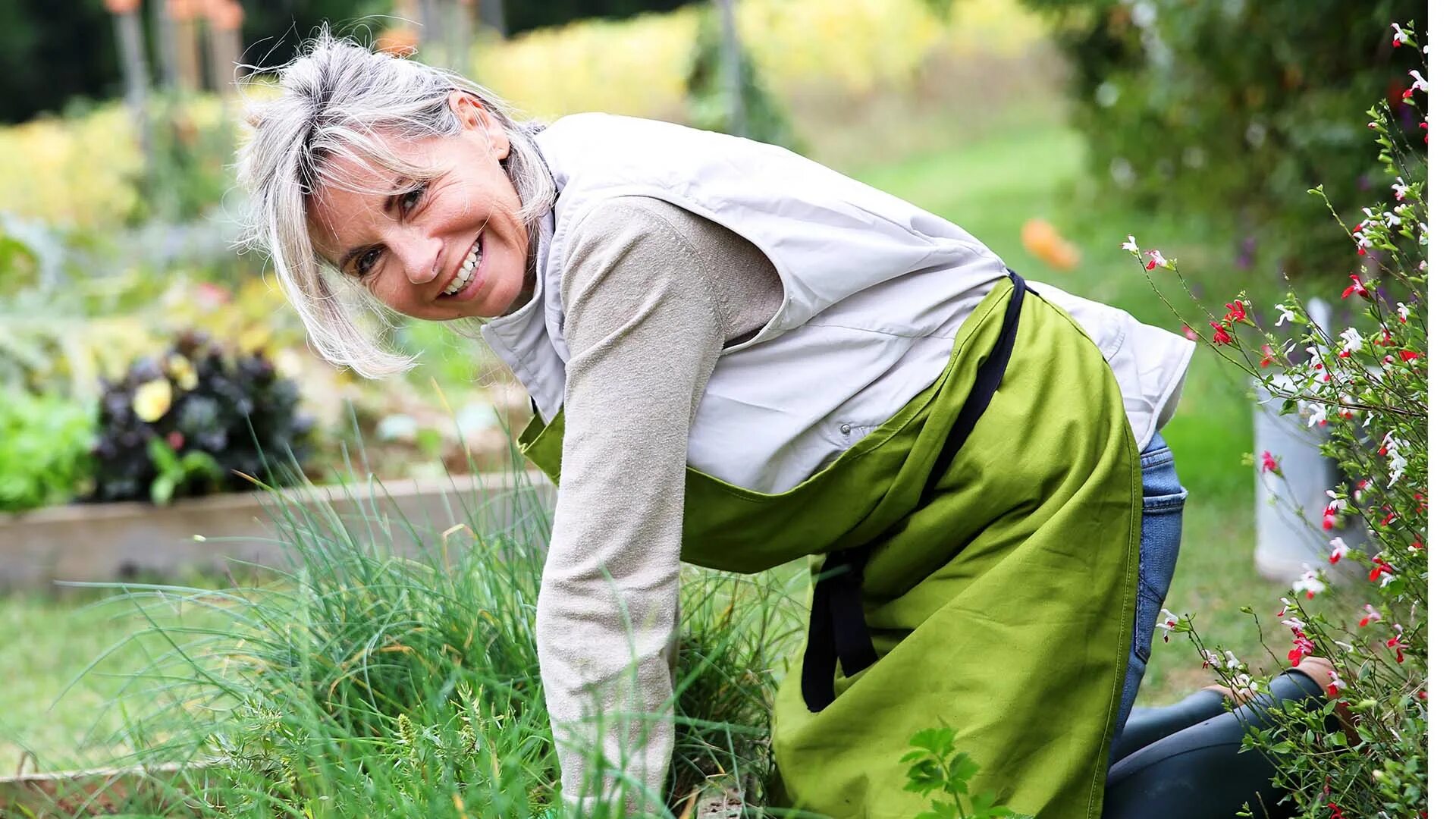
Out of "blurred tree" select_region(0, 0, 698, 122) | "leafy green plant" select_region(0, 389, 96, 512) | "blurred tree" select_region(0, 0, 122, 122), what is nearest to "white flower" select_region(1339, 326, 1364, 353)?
"leafy green plant" select_region(0, 389, 96, 512)

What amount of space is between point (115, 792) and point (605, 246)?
4.09ft

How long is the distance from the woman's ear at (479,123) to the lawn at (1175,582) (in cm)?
102

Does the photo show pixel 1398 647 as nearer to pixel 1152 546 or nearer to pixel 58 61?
pixel 1152 546

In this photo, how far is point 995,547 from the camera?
172 centimetres

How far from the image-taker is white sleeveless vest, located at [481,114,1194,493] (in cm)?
161

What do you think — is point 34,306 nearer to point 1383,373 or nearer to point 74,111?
point 1383,373

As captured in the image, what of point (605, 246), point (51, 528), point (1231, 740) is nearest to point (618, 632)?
point (605, 246)

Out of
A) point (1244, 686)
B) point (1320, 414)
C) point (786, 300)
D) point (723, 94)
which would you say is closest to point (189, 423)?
point (786, 300)

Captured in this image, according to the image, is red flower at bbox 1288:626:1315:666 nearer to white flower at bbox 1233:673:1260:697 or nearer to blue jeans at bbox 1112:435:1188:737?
white flower at bbox 1233:673:1260:697

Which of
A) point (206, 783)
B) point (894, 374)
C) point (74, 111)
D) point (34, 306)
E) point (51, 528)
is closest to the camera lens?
point (894, 374)

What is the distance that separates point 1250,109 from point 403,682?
599 cm

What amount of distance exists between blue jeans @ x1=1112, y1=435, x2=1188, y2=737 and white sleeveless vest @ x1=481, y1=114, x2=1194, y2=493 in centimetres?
5

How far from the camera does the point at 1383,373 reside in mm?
1607

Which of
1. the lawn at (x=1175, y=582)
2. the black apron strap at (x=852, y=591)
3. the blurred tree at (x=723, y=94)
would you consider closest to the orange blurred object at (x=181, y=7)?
the blurred tree at (x=723, y=94)
